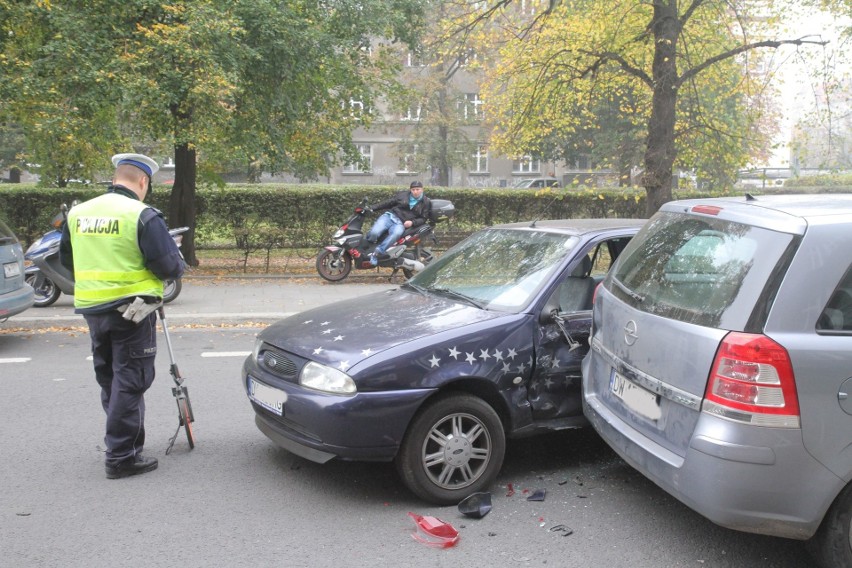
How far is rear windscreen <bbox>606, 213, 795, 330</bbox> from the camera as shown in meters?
3.25

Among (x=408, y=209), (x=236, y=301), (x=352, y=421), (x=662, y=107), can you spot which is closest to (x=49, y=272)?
(x=236, y=301)

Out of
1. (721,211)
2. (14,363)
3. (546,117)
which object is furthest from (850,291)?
(546,117)

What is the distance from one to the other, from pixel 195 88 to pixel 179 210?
4.43m

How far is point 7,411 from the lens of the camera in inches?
230

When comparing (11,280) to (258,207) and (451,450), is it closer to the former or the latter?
(451,450)

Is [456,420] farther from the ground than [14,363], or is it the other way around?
[456,420]

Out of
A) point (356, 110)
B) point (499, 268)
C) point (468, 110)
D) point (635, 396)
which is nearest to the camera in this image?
point (635, 396)

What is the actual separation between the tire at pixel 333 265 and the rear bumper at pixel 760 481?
34.2 feet

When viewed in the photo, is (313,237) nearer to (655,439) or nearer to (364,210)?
(364,210)

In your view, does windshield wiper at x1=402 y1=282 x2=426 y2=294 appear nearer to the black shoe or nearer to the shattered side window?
the black shoe

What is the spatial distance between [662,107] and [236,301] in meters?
7.58

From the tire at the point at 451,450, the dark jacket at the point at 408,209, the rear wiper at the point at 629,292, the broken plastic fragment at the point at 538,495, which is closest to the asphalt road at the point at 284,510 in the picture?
the broken plastic fragment at the point at 538,495

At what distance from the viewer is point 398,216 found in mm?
13266

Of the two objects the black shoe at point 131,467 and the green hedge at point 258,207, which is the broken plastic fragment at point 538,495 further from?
the green hedge at point 258,207
